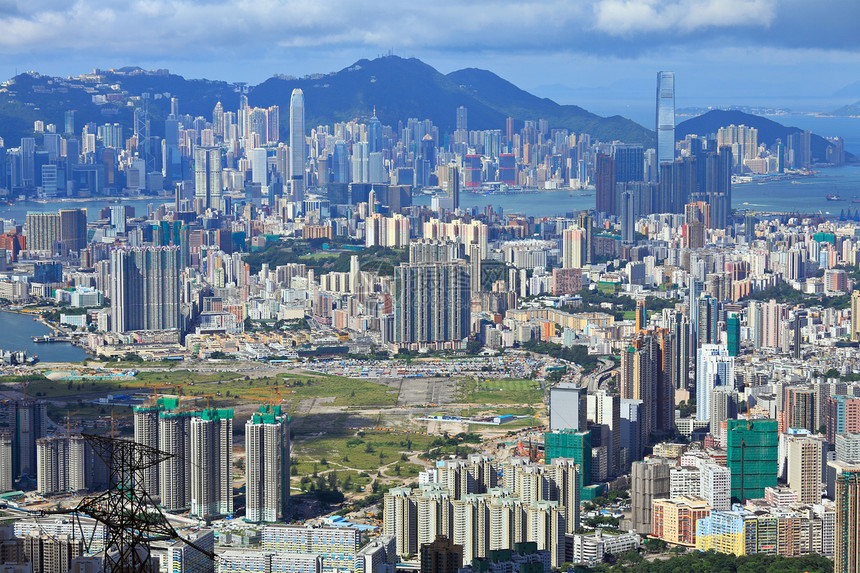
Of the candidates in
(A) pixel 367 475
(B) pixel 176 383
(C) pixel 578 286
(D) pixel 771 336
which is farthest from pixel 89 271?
(A) pixel 367 475

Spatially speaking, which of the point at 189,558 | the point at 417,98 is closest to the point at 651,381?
the point at 189,558

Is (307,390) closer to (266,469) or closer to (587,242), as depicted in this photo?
(266,469)

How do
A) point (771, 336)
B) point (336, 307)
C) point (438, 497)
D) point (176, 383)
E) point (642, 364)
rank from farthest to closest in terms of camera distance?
point (336, 307) < point (771, 336) < point (176, 383) < point (642, 364) < point (438, 497)

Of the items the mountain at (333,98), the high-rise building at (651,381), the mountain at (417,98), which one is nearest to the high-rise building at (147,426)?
the high-rise building at (651,381)

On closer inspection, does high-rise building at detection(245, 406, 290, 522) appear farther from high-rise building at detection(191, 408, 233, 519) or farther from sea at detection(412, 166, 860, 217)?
sea at detection(412, 166, 860, 217)

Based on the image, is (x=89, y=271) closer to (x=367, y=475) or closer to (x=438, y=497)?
(x=367, y=475)

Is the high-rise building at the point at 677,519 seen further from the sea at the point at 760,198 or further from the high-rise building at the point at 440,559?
the sea at the point at 760,198
